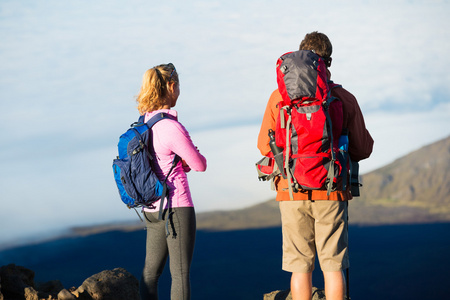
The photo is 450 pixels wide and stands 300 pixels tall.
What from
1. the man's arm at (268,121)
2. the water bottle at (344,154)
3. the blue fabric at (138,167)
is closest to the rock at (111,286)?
the blue fabric at (138,167)

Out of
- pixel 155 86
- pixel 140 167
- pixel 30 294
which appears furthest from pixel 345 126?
pixel 30 294

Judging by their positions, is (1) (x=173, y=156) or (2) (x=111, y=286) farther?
(2) (x=111, y=286)

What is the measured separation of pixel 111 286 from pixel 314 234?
8.79 feet

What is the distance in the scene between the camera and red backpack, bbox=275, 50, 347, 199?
13.5 ft

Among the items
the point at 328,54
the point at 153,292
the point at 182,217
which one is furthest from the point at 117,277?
the point at 328,54

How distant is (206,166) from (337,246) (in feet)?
4.29

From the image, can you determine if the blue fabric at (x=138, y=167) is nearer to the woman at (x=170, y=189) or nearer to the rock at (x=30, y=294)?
the woman at (x=170, y=189)

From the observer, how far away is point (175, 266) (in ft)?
13.8

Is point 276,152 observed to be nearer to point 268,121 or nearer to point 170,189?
point 268,121

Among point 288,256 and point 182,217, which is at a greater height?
point 182,217

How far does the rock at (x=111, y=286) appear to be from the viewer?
5.76 metres

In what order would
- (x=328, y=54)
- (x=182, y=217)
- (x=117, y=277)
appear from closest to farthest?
1. (x=182, y=217)
2. (x=328, y=54)
3. (x=117, y=277)

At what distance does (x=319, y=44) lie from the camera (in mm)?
4418

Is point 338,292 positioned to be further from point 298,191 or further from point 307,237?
point 298,191
